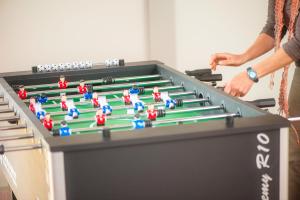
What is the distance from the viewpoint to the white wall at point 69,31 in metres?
4.31

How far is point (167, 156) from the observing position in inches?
78.6

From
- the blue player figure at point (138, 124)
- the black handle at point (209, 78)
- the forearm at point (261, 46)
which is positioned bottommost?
the blue player figure at point (138, 124)

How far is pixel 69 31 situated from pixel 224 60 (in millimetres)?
1580

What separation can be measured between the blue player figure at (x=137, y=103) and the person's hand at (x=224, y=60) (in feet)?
1.80

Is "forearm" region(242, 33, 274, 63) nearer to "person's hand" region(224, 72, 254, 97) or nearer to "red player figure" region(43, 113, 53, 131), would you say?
"person's hand" region(224, 72, 254, 97)

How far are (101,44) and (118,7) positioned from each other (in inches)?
11.4

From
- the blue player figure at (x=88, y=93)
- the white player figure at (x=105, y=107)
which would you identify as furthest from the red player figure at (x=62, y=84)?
A: the white player figure at (x=105, y=107)

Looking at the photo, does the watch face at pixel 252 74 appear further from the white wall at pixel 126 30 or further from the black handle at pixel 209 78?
the white wall at pixel 126 30

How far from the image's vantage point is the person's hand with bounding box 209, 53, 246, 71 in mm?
3162

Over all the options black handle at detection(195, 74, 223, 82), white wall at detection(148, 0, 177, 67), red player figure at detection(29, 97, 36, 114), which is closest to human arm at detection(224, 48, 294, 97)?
black handle at detection(195, 74, 223, 82)

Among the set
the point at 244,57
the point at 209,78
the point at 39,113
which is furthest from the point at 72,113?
the point at 244,57

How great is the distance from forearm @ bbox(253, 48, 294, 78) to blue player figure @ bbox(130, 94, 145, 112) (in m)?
0.50

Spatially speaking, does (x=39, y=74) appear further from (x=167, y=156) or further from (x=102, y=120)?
(x=167, y=156)

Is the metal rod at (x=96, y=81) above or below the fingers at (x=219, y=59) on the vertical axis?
below
